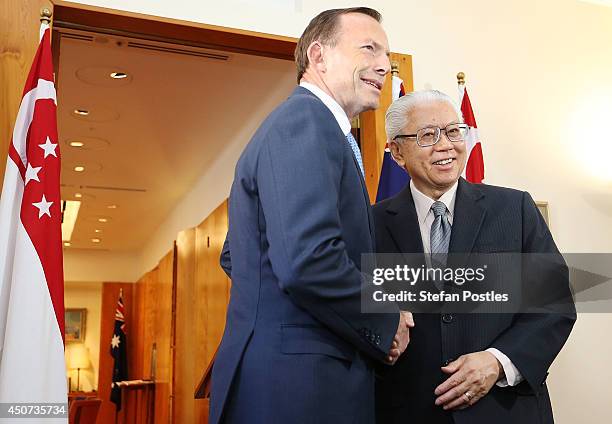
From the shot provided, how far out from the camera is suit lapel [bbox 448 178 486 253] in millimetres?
1796

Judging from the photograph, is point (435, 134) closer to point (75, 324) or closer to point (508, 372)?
point (508, 372)

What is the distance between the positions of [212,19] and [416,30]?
40.4 inches

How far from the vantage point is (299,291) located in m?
1.33

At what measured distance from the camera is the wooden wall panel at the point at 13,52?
248cm

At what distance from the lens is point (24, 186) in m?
2.39

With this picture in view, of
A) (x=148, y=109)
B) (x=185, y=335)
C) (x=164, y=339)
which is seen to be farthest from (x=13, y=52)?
(x=164, y=339)

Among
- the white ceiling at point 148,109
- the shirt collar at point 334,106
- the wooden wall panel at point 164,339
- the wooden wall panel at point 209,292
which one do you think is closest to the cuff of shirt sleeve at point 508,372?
the shirt collar at point 334,106

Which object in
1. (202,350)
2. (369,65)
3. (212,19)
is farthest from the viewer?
(202,350)

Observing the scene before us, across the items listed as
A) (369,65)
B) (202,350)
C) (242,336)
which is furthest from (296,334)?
(202,350)

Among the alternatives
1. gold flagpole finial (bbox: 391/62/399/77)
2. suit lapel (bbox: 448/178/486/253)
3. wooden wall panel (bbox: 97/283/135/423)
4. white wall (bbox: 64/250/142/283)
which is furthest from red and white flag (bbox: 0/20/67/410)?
white wall (bbox: 64/250/142/283)

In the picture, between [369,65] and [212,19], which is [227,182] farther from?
[369,65]

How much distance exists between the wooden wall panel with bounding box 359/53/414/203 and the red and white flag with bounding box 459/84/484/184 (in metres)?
0.26

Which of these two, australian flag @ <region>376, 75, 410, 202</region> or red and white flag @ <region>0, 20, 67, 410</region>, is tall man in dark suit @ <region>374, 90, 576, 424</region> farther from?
red and white flag @ <region>0, 20, 67, 410</region>

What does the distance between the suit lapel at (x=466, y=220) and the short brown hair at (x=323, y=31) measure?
0.54 m
